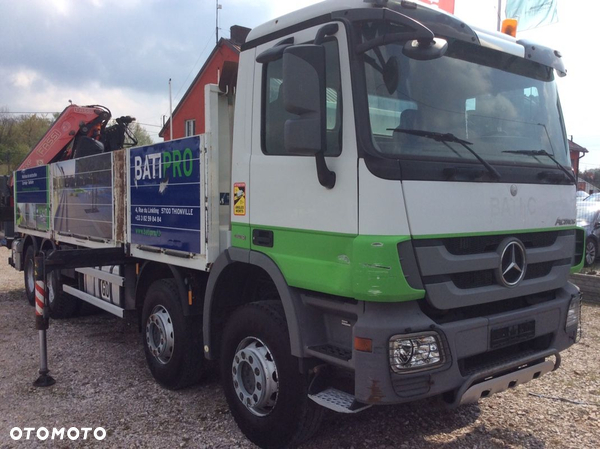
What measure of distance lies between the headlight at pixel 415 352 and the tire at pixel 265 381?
0.77 meters

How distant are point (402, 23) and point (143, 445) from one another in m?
3.35

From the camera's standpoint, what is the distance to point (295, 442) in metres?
3.57

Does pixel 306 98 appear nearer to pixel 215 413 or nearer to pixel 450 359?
pixel 450 359

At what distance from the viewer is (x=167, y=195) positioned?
4.67 meters

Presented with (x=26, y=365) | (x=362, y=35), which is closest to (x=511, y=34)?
(x=362, y=35)

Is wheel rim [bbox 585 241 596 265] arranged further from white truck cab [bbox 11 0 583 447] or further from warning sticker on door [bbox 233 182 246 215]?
warning sticker on door [bbox 233 182 246 215]

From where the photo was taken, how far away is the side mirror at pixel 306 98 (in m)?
3.03

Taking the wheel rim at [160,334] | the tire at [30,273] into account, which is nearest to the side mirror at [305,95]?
the wheel rim at [160,334]

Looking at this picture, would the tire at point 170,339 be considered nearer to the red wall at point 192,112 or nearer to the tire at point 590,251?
the red wall at point 192,112

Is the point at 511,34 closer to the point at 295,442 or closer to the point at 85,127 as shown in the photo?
the point at 295,442

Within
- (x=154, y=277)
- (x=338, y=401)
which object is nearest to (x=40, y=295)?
(x=154, y=277)

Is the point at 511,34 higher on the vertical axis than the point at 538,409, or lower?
higher

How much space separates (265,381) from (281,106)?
1.86m

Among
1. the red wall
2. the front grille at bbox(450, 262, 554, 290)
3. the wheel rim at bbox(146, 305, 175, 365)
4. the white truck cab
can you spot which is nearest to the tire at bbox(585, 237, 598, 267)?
the white truck cab
